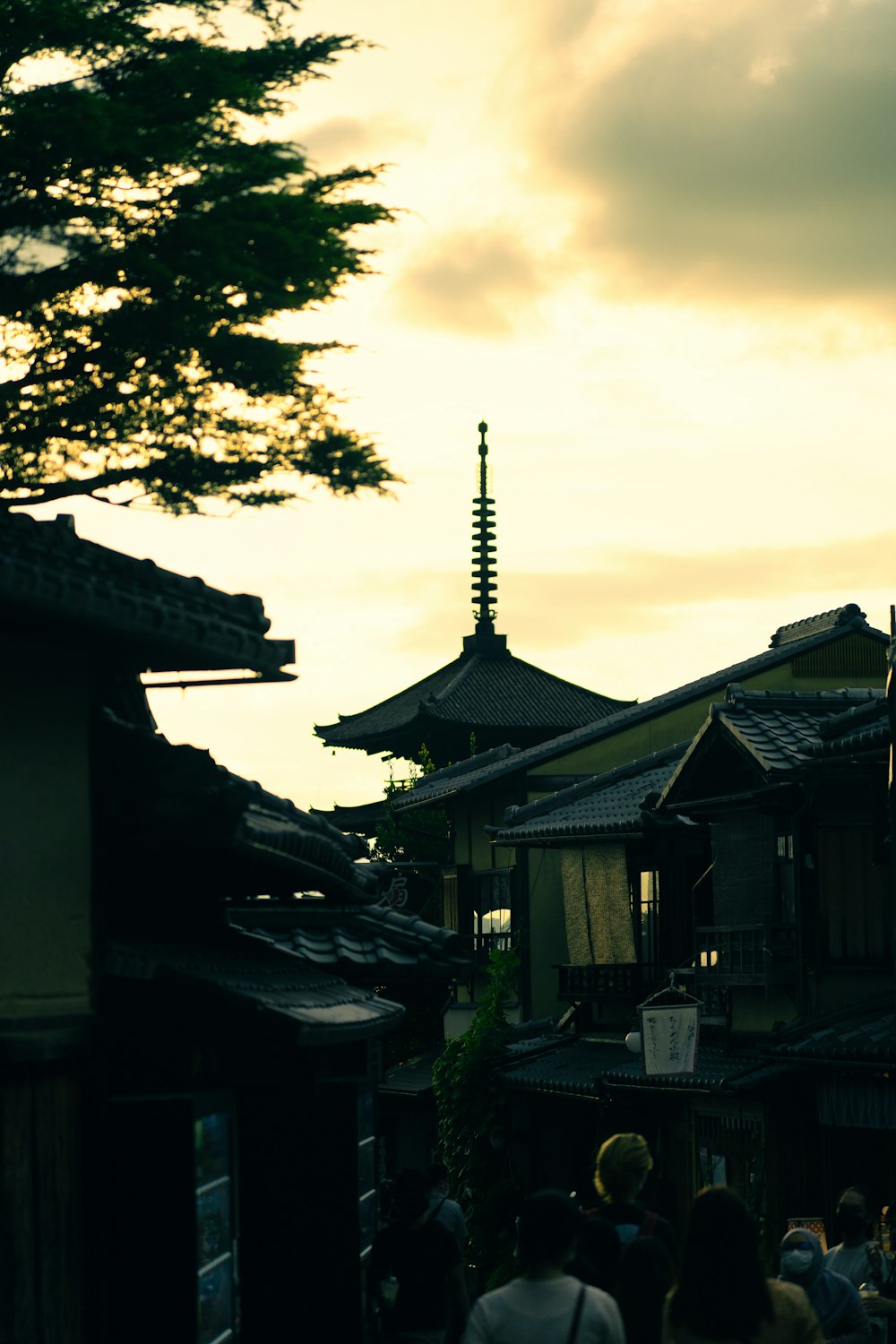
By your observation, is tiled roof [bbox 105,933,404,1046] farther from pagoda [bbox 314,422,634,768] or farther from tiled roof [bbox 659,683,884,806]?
pagoda [bbox 314,422,634,768]

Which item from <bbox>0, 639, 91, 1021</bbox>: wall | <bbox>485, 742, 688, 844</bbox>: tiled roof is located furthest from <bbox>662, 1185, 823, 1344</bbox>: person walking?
<bbox>485, 742, 688, 844</bbox>: tiled roof

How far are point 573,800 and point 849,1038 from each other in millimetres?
14407

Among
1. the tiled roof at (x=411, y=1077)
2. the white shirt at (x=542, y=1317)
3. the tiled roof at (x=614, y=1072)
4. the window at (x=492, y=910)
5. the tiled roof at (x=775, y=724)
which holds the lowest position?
the tiled roof at (x=411, y=1077)

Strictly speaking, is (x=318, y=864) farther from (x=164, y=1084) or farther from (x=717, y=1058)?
(x=717, y=1058)

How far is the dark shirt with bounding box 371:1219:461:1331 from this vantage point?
35.9ft

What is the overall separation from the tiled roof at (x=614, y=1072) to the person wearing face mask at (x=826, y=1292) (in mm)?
13440

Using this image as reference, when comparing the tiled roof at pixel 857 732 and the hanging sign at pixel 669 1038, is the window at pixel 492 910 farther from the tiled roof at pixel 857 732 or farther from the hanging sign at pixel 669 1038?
the tiled roof at pixel 857 732

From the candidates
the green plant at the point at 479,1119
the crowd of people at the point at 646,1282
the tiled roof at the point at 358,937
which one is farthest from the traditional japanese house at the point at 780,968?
the crowd of people at the point at 646,1282

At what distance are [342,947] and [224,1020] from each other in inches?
154

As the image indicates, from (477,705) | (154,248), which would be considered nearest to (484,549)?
(477,705)

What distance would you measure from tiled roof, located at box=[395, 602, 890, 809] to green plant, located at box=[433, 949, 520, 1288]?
206 inches

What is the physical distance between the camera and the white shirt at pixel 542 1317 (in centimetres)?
632

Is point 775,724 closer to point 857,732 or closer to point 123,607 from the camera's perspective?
point 857,732

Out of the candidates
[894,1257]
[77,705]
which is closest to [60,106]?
[77,705]
